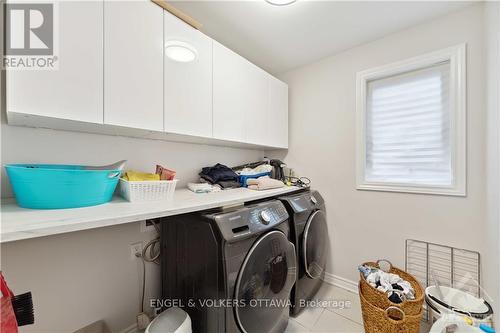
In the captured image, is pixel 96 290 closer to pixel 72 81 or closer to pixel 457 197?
pixel 72 81

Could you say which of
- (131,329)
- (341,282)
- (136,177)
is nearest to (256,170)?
(136,177)

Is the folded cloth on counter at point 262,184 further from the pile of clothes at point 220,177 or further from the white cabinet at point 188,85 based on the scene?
the white cabinet at point 188,85

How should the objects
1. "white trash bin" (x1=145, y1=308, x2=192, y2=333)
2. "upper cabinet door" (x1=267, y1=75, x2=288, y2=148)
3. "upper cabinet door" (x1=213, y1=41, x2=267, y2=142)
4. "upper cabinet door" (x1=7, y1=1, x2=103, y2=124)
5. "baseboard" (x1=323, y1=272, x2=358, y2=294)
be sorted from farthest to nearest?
"upper cabinet door" (x1=267, y1=75, x2=288, y2=148), "baseboard" (x1=323, y1=272, x2=358, y2=294), "upper cabinet door" (x1=213, y1=41, x2=267, y2=142), "white trash bin" (x1=145, y1=308, x2=192, y2=333), "upper cabinet door" (x1=7, y1=1, x2=103, y2=124)

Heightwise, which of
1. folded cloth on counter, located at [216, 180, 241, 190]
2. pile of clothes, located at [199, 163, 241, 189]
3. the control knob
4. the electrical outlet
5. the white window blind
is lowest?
the electrical outlet

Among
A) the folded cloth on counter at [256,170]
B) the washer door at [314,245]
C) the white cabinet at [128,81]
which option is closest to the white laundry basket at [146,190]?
the white cabinet at [128,81]

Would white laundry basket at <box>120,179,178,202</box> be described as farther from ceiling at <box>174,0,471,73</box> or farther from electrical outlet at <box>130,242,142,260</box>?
ceiling at <box>174,0,471,73</box>

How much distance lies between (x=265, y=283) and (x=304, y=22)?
1918mm

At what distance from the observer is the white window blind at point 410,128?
5.04 ft

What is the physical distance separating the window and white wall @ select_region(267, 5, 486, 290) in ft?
0.21

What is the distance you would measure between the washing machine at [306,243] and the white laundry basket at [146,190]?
82 cm

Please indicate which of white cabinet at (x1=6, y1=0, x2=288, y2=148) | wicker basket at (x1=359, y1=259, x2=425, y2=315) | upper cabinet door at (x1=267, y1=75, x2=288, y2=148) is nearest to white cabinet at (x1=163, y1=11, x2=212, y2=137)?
white cabinet at (x1=6, y1=0, x2=288, y2=148)

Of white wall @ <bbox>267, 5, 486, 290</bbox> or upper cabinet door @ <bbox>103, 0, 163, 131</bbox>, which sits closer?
upper cabinet door @ <bbox>103, 0, 163, 131</bbox>

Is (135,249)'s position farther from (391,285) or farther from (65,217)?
(391,285)

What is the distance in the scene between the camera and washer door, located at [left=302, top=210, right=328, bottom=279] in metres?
1.54
